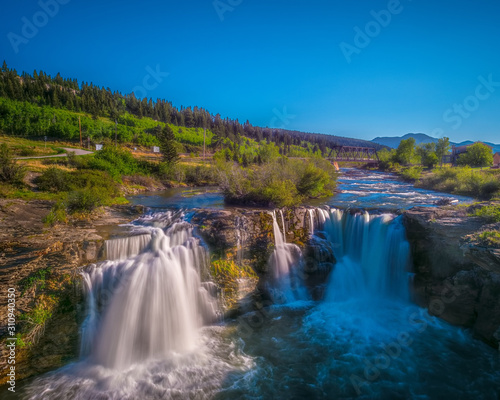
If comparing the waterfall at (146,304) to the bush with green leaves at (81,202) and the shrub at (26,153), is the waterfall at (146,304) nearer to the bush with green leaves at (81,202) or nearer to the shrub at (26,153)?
the bush with green leaves at (81,202)

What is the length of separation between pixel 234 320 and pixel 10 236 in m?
9.77

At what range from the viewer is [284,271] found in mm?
12523

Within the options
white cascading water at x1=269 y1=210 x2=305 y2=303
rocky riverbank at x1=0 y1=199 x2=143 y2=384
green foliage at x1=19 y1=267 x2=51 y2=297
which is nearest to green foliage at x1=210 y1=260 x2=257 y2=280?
white cascading water at x1=269 y1=210 x2=305 y2=303

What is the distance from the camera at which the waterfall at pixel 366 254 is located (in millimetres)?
12414

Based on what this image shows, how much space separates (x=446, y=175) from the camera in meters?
31.7

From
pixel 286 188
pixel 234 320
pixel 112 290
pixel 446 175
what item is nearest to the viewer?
pixel 112 290

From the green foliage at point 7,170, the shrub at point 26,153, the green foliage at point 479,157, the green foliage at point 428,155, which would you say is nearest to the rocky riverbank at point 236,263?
the green foliage at point 7,170

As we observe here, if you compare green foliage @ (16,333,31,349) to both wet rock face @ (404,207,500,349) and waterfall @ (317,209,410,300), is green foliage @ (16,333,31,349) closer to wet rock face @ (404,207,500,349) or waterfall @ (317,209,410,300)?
waterfall @ (317,209,410,300)

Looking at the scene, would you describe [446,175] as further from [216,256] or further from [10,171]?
[10,171]

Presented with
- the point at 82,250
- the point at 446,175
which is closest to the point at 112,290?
the point at 82,250

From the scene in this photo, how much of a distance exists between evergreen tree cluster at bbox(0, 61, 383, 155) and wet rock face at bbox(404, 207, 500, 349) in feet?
302

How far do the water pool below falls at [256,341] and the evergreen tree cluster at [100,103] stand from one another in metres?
91.8

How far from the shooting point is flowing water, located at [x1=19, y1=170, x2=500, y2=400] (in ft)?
24.8

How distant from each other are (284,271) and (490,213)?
9.91 m
